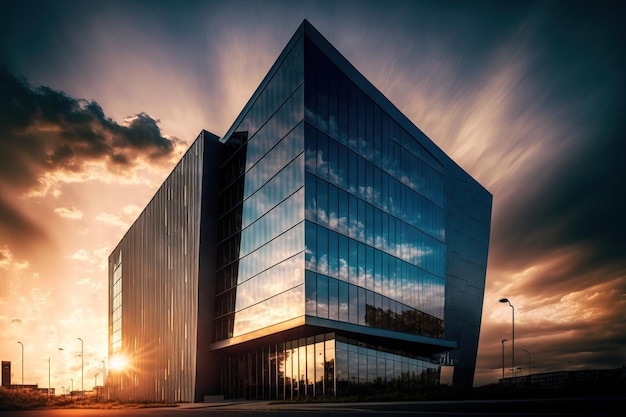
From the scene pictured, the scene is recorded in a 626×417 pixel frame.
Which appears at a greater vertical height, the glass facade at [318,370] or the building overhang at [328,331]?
the building overhang at [328,331]

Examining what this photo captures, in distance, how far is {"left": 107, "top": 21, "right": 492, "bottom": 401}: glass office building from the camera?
34344 mm

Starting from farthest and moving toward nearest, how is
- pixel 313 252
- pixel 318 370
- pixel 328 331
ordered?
pixel 318 370
pixel 328 331
pixel 313 252

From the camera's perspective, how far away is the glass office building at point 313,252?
3434cm

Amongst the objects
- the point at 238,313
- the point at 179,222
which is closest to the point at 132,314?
the point at 179,222

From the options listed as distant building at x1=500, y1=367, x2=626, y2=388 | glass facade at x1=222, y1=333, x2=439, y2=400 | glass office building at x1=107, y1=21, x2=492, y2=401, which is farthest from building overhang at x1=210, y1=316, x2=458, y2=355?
distant building at x1=500, y1=367, x2=626, y2=388

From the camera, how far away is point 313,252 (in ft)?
108

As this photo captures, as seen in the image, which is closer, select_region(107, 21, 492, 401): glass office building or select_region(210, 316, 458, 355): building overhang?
select_region(210, 316, 458, 355): building overhang

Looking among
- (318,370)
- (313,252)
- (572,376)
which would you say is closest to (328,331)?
(318,370)

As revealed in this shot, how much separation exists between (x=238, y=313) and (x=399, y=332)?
1316 centimetres

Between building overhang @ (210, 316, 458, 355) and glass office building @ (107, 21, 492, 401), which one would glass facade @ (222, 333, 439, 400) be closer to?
glass office building @ (107, 21, 492, 401)

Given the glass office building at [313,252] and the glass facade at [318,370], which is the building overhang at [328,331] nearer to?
the glass office building at [313,252]

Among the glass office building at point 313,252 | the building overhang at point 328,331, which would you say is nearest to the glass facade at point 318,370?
the glass office building at point 313,252

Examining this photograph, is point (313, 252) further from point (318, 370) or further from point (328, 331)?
point (318, 370)

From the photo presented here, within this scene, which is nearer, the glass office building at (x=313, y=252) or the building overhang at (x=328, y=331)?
the building overhang at (x=328, y=331)
